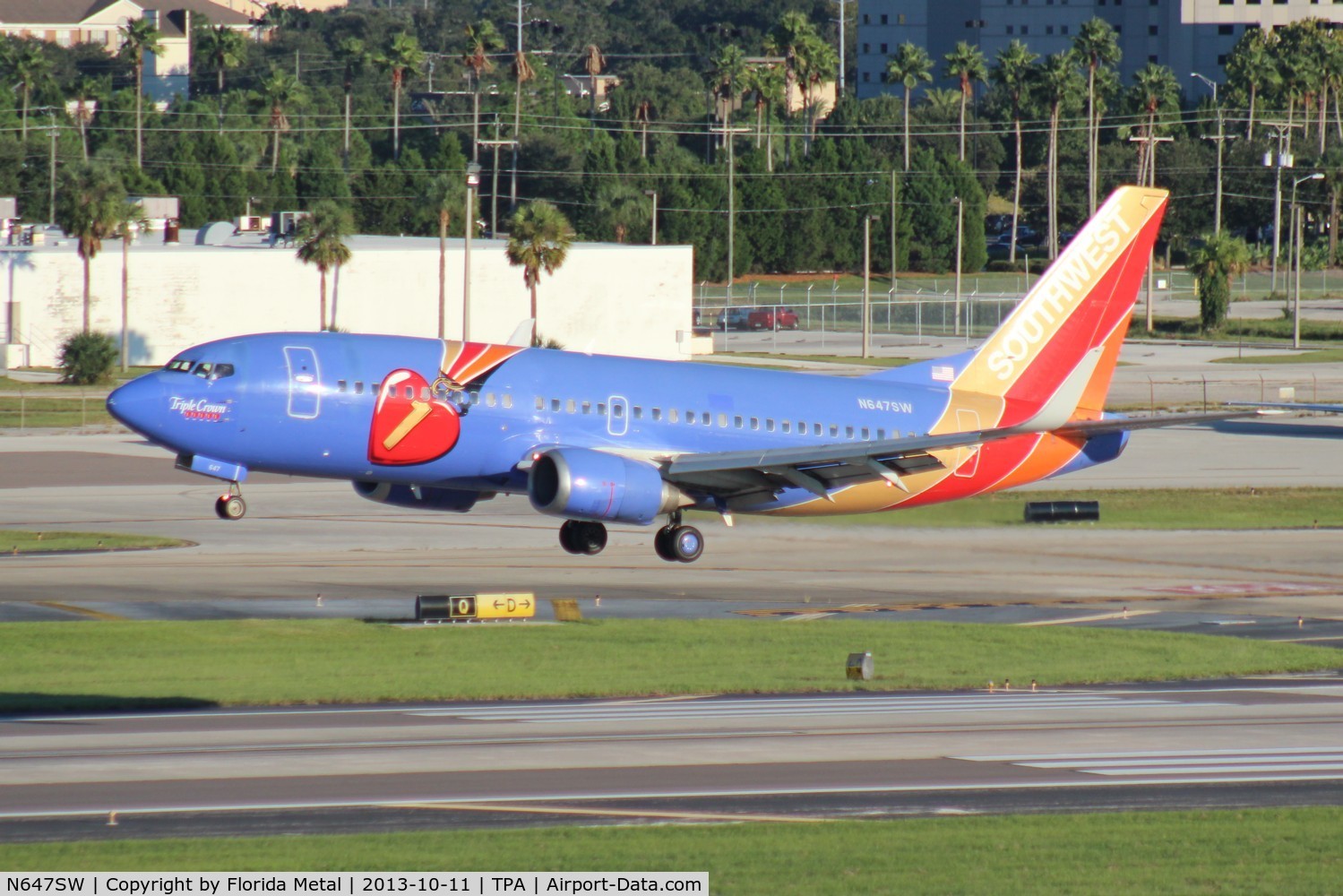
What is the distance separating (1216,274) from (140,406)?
133195 millimetres

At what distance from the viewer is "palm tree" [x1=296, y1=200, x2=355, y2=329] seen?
12144cm

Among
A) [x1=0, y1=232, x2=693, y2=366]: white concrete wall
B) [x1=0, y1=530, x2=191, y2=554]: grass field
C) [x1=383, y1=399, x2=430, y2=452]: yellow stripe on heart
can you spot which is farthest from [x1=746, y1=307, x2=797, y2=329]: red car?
[x1=383, y1=399, x2=430, y2=452]: yellow stripe on heart

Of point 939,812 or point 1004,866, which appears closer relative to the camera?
point 1004,866

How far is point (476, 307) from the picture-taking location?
429 ft

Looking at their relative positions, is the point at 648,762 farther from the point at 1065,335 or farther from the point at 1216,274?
the point at 1216,274

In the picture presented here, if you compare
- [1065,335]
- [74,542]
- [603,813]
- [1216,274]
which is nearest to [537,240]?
[1216,274]

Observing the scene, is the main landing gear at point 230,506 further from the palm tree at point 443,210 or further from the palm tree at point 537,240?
the palm tree at point 537,240

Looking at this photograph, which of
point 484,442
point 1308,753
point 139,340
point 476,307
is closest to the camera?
point 1308,753

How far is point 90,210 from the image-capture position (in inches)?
4564

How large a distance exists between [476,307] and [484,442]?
9072 centimetres

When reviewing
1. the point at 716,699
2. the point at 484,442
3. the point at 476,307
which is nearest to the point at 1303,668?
the point at 716,699

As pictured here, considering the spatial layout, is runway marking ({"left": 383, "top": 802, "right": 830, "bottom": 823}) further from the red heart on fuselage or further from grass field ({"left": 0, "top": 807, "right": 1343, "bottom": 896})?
the red heart on fuselage

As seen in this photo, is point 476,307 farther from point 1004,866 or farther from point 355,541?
point 1004,866

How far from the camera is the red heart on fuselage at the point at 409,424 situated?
40.2m
